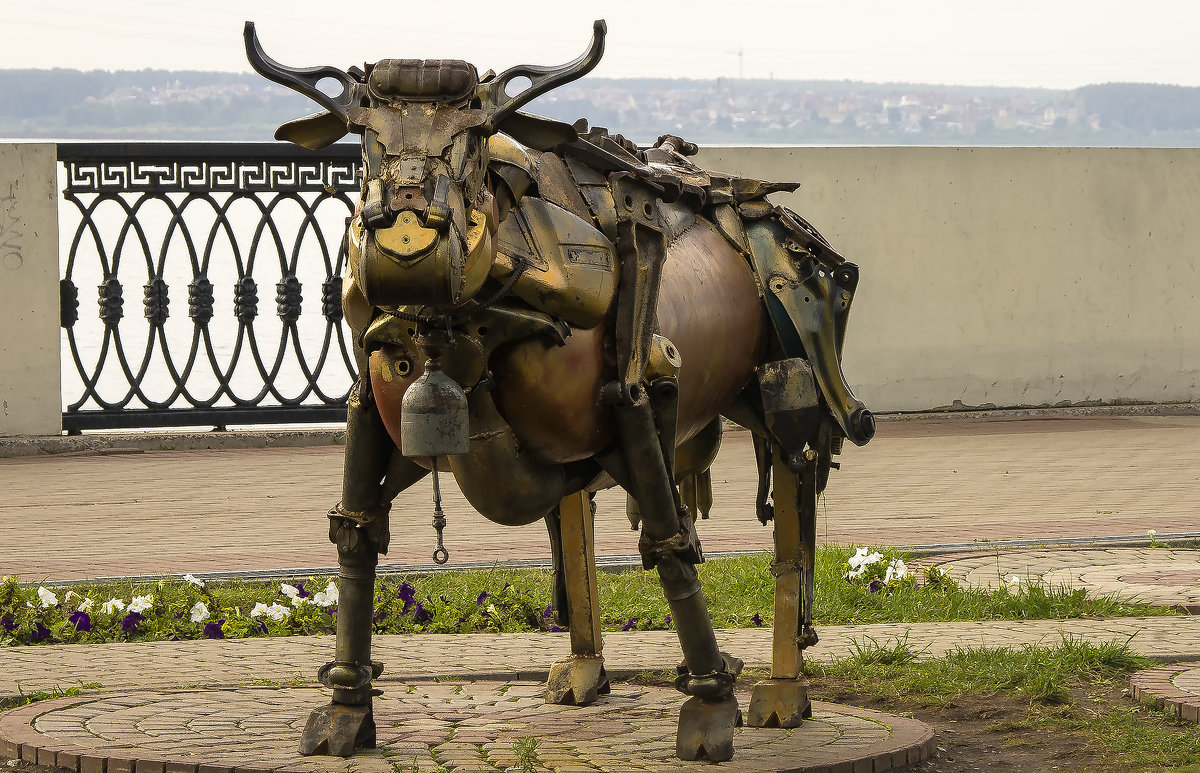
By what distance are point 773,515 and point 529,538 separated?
437cm

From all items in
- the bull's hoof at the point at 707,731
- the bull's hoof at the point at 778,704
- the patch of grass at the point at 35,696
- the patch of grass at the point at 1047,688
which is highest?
the bull's hoof at the point at 707,731

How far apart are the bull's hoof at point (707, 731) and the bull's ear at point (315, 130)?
6.53 feet

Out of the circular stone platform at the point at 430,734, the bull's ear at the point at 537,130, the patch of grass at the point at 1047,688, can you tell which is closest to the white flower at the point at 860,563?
the patch of grass at the point at 1047,688

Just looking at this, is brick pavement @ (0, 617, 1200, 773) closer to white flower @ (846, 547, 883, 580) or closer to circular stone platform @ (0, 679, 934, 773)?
circular stone platform @ (0, 679, 934, 773)

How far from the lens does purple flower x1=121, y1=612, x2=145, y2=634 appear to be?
25.0 feet

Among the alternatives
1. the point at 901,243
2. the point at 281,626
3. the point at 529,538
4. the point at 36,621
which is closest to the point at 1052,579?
the point at 529,538

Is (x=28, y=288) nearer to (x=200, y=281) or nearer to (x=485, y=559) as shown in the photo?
(x=200, y=281)

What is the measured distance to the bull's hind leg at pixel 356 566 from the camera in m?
5.10

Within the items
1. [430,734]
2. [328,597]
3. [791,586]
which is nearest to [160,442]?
[328,597]

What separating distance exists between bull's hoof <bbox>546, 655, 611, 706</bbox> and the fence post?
874cm

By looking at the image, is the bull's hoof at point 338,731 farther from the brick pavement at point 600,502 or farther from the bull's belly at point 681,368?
the brick pavement at point 600,502

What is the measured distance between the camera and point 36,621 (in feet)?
25.0

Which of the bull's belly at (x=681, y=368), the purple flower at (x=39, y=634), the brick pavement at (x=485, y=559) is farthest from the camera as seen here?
the purple flower at (x=39, y=634)

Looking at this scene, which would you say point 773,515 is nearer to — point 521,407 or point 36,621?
point 521,407
